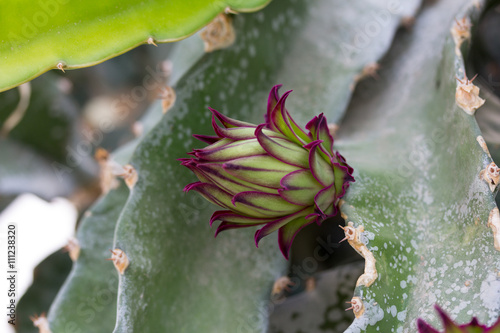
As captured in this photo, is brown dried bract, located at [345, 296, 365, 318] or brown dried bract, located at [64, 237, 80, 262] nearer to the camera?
brown dried bract, located at [345, 296, 365, 318]

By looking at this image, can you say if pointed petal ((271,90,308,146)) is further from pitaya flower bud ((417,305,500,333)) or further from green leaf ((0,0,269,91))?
pitaya flower bud ((417,305,500,333))

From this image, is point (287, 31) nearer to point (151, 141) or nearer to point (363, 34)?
point (363, 34)

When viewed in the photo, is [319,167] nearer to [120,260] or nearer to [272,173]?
[272,173]

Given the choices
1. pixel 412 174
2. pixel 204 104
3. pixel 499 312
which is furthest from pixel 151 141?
pixel 499 312

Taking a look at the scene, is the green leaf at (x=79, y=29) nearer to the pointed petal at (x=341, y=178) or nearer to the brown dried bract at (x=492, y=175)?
the pointed petal at (x=341, y=178)

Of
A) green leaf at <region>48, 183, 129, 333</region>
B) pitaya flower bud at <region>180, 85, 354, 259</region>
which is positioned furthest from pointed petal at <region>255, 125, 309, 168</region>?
green leaf at <region>48, 183, 129, 333</region>

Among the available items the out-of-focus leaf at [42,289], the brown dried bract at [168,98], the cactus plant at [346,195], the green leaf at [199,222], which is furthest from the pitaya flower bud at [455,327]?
the out-of-focus leaf at [42,289]
